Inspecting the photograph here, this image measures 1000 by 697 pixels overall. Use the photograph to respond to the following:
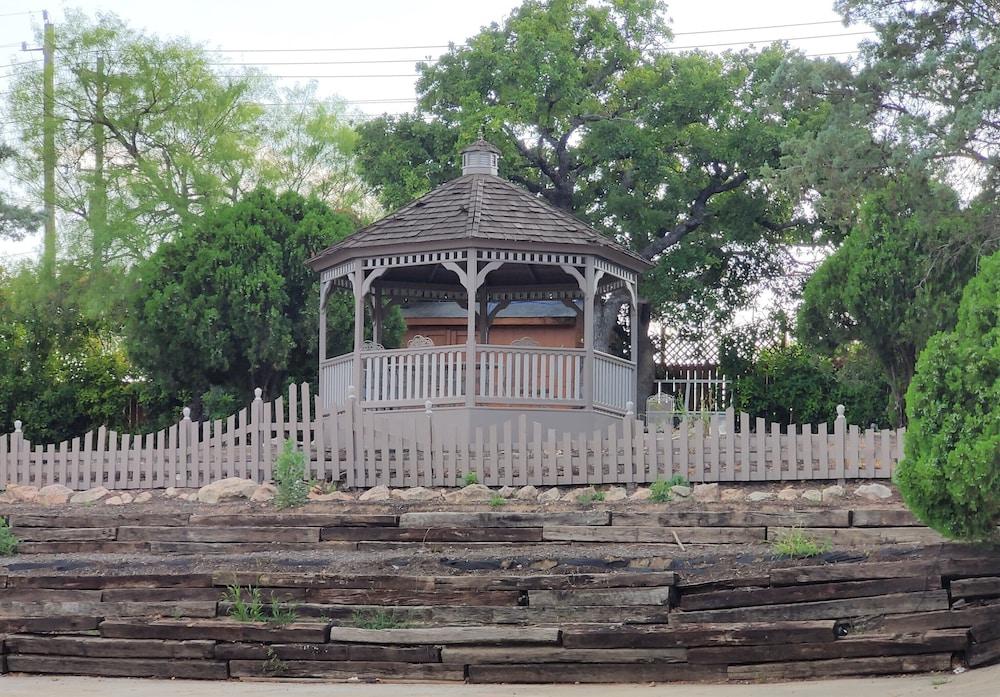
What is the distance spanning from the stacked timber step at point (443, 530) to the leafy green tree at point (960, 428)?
105 cm

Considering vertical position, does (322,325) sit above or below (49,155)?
below

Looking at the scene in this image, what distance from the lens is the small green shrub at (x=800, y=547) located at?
1079 cm

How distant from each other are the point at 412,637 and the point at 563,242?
8537mm

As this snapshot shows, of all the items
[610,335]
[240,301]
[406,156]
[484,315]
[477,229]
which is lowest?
[484,315]

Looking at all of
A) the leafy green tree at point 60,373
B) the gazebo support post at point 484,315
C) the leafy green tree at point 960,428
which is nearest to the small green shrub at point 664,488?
the leafy green tree at point 960,428

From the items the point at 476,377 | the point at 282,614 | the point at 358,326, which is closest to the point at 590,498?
the point at 282,614

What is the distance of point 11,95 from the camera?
30891 millimetres

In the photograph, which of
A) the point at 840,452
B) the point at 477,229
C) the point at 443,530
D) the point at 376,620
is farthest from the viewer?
the point at 477,229

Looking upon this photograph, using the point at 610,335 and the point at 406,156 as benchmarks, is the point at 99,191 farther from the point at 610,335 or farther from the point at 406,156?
the point at 610,335

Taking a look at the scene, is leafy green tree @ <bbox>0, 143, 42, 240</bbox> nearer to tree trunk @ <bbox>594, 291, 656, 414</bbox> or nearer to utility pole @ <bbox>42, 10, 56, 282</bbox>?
utility pole @ <bbox>42, 10, 56, 282</bbox>

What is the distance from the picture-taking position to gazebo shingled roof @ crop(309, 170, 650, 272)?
58.1ft

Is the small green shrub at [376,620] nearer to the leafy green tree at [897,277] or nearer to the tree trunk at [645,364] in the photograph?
the leafy green tree at [897,277]

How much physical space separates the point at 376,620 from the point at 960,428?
483 centimetres

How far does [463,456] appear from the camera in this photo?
1462cm
